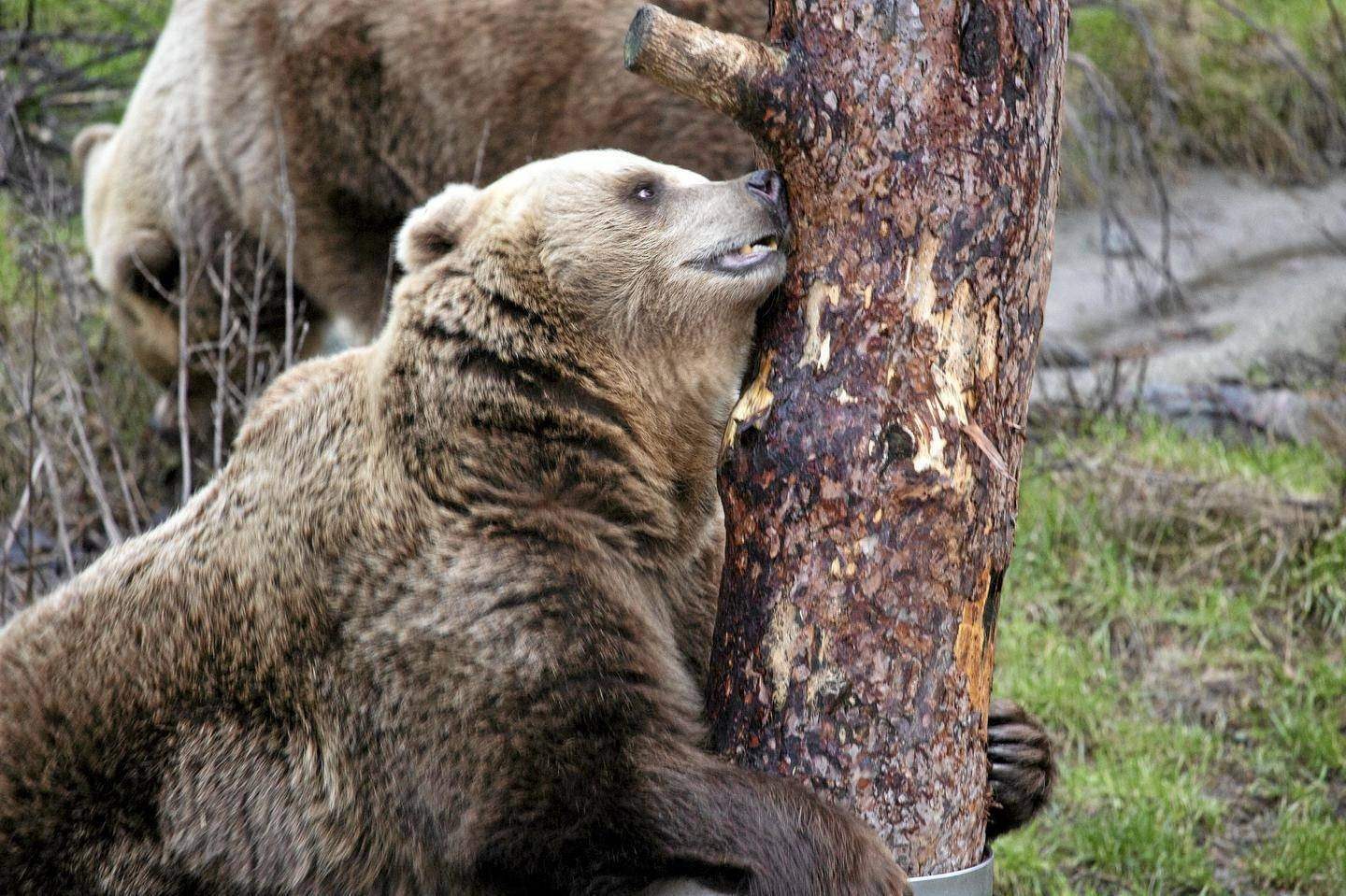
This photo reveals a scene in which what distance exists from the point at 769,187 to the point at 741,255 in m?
0.19

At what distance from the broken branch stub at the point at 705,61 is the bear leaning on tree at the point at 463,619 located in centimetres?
24

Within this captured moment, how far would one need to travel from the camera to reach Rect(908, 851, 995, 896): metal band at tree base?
2514mm

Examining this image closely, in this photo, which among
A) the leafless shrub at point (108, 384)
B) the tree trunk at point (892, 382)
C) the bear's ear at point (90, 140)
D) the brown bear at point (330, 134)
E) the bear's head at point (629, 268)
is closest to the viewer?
the tree trunk at point (892, 382)

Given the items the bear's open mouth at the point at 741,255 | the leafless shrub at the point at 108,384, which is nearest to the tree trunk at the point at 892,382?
the bear's open mouth at the point at 741,255

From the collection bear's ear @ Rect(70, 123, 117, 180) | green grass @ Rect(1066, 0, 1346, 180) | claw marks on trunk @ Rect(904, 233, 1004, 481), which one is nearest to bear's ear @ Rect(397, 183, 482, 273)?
claw marks on trunk @ Rect(904, 233, 1004, 481)

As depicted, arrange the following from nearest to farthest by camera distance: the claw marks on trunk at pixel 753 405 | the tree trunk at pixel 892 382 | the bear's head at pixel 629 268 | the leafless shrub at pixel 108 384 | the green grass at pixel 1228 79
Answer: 1. the tree trunk at pixel 892 382
2. the claw marks on trunk at pixel 753 405
3. the bear's head at pixel 629 268
4. the leafless shrub at pixel 108 384
5. the green grass at pixel 1228 79

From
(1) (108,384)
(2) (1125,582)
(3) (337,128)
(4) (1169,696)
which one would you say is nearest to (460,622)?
(4) (1169,696)

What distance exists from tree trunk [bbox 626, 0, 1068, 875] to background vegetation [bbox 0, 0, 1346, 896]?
2052 mm

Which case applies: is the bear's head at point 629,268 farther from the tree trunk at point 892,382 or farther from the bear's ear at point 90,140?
the bear's ear at point 90,140

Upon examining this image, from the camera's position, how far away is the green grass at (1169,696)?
4.27m

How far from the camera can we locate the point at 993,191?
7.96ft

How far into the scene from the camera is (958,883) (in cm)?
254

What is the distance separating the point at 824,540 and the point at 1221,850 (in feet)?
8.48

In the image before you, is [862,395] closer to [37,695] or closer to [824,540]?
[824,540]
